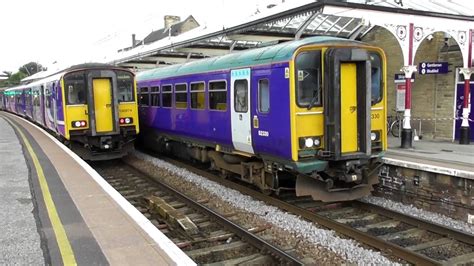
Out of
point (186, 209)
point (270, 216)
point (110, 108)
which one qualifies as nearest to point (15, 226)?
point (186, 209)

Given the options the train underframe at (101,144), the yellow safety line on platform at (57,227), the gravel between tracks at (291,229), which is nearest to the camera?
the yellow safety line on platform at (57,227)

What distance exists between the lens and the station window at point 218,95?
9.92 metres

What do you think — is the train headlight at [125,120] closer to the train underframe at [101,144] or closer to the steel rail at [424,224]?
the train underframe at [101,144]

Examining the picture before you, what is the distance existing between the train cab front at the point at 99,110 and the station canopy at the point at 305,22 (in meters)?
3.52

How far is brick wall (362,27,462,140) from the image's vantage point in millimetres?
14828

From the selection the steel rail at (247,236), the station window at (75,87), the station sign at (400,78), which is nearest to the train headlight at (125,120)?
the station window at (75,87)

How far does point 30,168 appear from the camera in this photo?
1034 cm

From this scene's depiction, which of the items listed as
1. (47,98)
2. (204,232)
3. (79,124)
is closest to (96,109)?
(79,124)

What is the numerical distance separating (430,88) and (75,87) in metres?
11.6

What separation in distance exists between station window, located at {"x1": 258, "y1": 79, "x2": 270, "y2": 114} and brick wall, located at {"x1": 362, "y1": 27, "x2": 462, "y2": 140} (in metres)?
9.07

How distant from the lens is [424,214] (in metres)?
8.23

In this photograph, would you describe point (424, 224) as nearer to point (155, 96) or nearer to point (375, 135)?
point (375, 135)

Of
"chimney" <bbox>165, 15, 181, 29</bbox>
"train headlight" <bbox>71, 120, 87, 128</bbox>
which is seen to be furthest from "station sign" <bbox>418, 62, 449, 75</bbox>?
"chimney" <bbox>165, 15, 181, 29</bbox>

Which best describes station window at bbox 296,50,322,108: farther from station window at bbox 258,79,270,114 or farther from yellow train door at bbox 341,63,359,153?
station window at bbox 258,79,270,114
